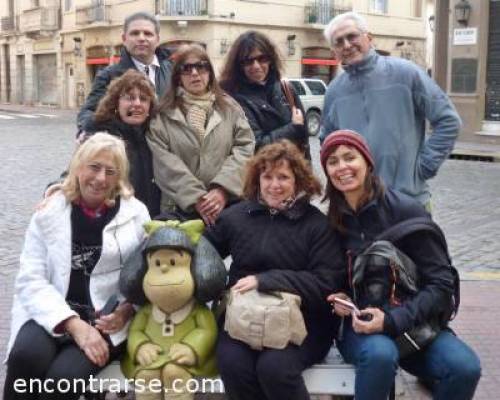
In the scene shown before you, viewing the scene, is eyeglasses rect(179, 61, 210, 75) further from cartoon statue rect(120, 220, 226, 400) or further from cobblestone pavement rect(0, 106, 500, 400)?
cobblestone pavement rect(0, 106, 500, 400)

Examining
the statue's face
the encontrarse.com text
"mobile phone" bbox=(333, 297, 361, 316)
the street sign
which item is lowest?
the encontrarse.com text

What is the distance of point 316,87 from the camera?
23.3 metres

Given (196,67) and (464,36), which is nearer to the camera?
(196,67)

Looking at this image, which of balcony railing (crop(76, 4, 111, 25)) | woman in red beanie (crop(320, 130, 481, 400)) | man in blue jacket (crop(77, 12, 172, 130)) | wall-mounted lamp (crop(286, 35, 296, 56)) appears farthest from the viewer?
balcony railing (crop(76, 4, 111, 25))

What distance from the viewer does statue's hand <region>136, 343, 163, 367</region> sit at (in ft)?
11.1

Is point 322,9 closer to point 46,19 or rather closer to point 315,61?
point 315,61

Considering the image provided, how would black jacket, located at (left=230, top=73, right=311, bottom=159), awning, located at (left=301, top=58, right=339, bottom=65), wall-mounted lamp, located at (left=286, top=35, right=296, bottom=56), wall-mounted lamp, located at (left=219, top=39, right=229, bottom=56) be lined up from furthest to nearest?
1. awning, located at (left=301, top=58, right=339, bottom=65)
2. wall-mounted lamp, located at (left=286, top=35, right=296, bottom=56)
3. wall-mounted lamp, located at (left=219, top=39, right=229, bottom=56)
4. black jacket, located at (left=230, top=73, right=311, bottom=159)

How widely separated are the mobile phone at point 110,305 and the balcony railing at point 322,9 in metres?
30.0

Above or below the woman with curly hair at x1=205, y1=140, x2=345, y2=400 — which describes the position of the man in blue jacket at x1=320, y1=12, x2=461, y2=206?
above

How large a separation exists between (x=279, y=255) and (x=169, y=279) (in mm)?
542

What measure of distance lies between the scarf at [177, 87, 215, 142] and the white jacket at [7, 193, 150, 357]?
79 cm

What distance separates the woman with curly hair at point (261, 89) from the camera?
4508 mm

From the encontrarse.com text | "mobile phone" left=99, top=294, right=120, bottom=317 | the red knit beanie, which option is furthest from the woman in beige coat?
the encontrarse.com text

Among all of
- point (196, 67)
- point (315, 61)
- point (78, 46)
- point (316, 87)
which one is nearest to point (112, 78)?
point (196, 67)
